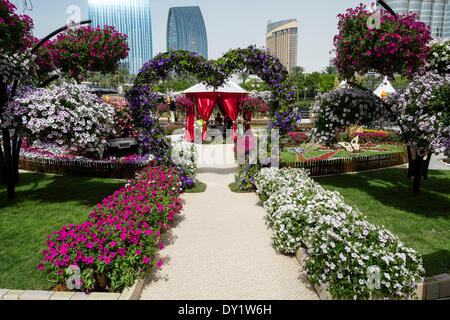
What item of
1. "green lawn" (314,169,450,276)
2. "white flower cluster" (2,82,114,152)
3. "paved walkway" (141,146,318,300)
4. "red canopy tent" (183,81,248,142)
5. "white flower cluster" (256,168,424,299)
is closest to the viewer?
"white flower cluster" (256,168,424,299)

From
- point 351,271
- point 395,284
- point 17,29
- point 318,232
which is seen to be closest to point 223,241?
point 318,232

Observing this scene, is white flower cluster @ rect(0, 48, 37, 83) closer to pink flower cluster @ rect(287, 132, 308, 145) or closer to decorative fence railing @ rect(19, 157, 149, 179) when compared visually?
decorative fence railing @ rect(19, 157, 149, 179)

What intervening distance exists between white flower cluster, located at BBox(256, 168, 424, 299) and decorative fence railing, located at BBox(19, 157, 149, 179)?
22.2 feet

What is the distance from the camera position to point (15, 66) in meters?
6.77

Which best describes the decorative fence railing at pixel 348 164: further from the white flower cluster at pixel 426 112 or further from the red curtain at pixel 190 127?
the red curtain at pixel 190 127

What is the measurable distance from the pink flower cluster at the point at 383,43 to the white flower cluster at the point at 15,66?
783cm

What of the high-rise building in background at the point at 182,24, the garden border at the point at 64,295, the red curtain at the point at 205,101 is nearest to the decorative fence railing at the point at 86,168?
the garden border at the point at 64,295

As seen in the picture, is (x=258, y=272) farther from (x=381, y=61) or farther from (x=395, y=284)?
(x=381, y=61)

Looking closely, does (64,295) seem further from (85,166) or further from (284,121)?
(85,166)

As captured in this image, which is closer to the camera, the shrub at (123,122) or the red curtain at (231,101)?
the shrub at (123,122)

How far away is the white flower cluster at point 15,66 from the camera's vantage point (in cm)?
657

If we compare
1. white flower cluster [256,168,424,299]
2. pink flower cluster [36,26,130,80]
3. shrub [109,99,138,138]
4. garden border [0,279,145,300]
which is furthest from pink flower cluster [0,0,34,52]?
white flower cluster [256,168,424,299]

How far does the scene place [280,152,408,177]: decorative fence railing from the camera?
1052 cm

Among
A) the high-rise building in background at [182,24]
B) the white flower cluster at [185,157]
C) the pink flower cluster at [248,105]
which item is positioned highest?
the high-rise building in background at [182,24]
